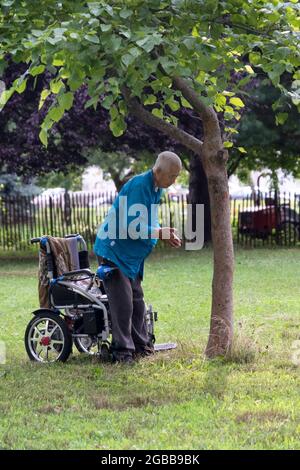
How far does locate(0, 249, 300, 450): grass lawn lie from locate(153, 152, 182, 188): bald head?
158 cm

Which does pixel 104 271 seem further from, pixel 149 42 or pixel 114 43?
pixel 149 42

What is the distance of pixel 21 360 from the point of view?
28.1 feet

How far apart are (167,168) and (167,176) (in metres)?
0.08

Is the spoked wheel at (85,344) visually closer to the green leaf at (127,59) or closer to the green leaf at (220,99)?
the green leaf at (220,99)

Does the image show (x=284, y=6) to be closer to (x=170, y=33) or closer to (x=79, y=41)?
(x=170, y=33)

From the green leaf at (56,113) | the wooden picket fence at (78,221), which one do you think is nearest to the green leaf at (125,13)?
the green leaf at (56,113)

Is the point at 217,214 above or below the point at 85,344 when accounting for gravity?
above

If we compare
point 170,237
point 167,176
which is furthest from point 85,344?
point 167,176

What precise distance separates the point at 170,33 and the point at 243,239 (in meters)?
19.4

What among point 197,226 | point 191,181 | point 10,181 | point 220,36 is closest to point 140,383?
point 220,36

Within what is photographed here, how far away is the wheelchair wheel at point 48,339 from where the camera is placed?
8211 mm

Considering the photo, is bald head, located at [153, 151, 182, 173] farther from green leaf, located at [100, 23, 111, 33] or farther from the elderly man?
green leaf, located at [100, 23, 111, 33]

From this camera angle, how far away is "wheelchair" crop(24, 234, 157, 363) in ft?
26.9

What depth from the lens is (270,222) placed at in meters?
25.7
